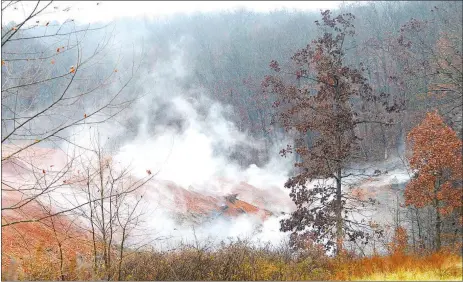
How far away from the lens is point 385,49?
18.6m

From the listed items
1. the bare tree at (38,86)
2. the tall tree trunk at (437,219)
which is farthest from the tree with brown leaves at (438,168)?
the bare tree at (38,86)

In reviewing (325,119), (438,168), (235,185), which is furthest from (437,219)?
(235,185)

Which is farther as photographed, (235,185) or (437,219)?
(235,185)

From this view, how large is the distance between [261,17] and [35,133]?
2738cm

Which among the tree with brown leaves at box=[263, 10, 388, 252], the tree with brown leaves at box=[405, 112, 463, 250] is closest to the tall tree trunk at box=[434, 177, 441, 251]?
the tree with brown leaves at box=[405, 112, 463, 250]

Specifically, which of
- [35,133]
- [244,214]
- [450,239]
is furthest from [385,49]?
[35,133]

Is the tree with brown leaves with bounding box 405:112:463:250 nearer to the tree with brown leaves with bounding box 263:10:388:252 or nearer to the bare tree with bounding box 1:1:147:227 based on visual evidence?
the tree with brown leaves with bounding box 263:10:388:252

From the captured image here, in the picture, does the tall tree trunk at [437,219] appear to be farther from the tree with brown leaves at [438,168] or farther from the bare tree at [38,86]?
the bare tree at [38,86]

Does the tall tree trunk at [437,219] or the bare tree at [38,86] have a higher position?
the bare tree at [38,86]

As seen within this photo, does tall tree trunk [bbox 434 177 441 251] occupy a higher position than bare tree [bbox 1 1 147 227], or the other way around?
bare tree [bbox 1 1 147 227]

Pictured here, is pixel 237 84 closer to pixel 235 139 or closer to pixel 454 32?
pixel 235 139

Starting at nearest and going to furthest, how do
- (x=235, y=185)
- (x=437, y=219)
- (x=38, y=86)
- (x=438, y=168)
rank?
(x=38, y=86) → (x=438, y=168) → (x=437, y=219) → (x=235, y=185)

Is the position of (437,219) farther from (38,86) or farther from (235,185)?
(235,185)

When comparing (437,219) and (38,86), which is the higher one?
(38,86)
